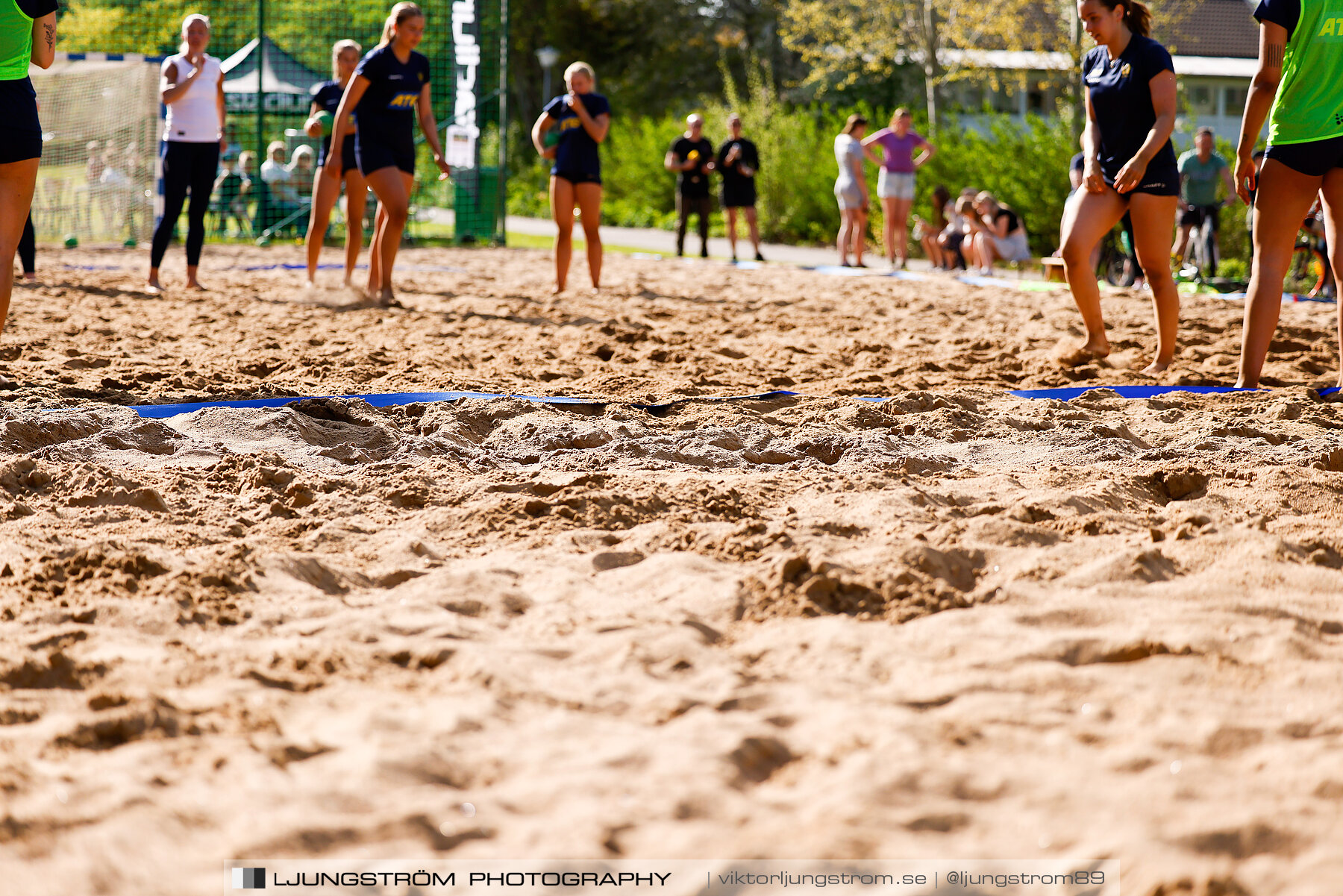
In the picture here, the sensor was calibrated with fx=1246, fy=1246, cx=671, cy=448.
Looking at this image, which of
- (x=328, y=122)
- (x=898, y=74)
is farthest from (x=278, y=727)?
(x=898, y=74)

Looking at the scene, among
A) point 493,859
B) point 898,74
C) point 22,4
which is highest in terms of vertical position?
point 898,74

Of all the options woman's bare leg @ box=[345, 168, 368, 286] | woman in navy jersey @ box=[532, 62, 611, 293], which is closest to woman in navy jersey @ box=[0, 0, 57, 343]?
woman's bare leg @ box=[345, 168, 368, 286]

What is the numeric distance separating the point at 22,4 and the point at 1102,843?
A: 15.4 feet

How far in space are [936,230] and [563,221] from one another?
8836mm

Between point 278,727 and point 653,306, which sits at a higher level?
point 653,306

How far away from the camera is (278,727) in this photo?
1.97 metres

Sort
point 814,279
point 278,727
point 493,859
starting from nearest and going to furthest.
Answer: point 493,859 < point 278,727 < point 814,279

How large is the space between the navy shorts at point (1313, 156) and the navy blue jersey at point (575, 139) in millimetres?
4771

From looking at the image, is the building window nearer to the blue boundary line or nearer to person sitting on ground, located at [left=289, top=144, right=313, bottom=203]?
person sitting on ground, located at [left=289, top=144, right=313, bottom=203]

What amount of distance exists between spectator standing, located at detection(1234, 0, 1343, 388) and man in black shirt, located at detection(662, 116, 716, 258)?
399 inches

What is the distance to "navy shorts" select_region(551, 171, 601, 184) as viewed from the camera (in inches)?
336

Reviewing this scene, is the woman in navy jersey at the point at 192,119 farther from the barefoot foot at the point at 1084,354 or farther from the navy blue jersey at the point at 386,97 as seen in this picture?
the barefoot foot at the point at 1084,354

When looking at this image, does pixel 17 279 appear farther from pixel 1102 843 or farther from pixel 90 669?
pixel 1102 843

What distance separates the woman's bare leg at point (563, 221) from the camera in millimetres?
8570
